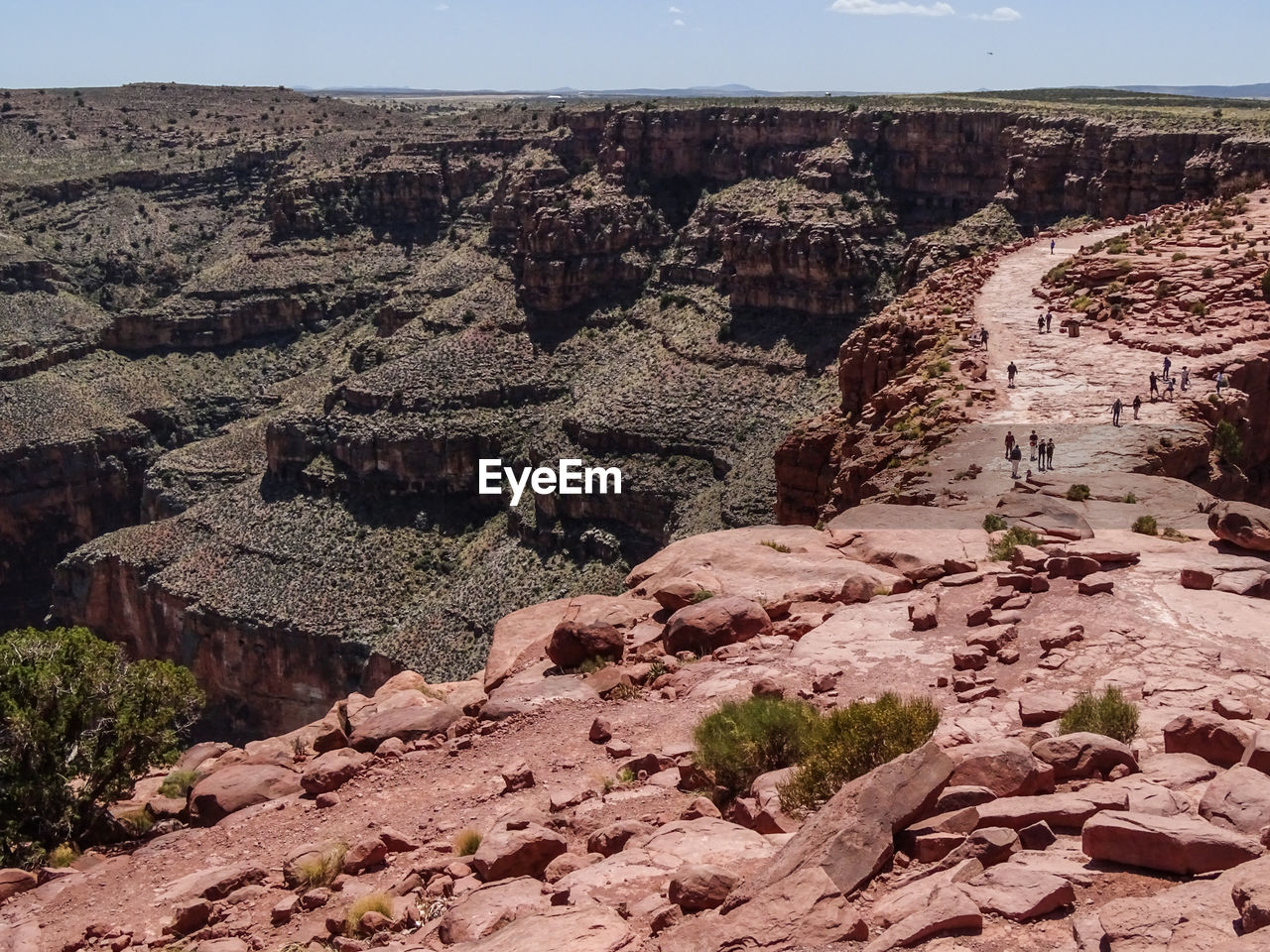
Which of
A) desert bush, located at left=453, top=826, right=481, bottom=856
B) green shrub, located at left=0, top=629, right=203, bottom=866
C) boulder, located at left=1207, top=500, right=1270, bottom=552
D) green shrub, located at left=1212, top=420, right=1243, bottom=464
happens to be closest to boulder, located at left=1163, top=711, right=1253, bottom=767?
desert bush, located at left=453, top=826, right=481, bottom=856

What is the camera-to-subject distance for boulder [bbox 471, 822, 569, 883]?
14.8 meters

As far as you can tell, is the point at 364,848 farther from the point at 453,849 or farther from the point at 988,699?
the point at 988,699

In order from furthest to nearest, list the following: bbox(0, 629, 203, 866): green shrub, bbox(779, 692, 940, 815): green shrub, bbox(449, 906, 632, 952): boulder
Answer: bbox(0, 629, 203, 866): green shrub < bbox(779, 692, 940, 815): green shrub < bbox(449, 906, 632, 952): boulder

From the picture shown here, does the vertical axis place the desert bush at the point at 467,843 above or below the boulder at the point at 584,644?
below

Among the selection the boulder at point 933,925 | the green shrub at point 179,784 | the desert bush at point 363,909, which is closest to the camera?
the boulder at point 933,925

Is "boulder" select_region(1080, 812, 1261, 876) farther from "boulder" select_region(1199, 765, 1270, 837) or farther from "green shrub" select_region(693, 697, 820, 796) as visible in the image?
"green shrub" select_region(693, 697, 820, 796)

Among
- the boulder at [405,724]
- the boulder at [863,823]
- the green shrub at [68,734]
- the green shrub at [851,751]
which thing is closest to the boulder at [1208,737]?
the green shrub at [851,751]

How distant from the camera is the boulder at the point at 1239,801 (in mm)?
11773

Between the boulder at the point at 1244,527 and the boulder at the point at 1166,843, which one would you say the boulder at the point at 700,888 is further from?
the boulder at the point at 1244,527

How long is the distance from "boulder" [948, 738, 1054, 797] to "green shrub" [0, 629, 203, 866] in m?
15.1

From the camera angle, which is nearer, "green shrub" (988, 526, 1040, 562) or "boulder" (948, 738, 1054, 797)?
"boulder" (948, 738, 1054, 797)

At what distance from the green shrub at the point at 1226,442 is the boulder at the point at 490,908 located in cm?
2331

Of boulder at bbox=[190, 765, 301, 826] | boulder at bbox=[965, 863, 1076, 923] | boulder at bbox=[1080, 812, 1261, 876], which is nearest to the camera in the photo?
boulder at bbox=[965, 863, 1076, 923]

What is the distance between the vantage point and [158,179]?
146 metres
